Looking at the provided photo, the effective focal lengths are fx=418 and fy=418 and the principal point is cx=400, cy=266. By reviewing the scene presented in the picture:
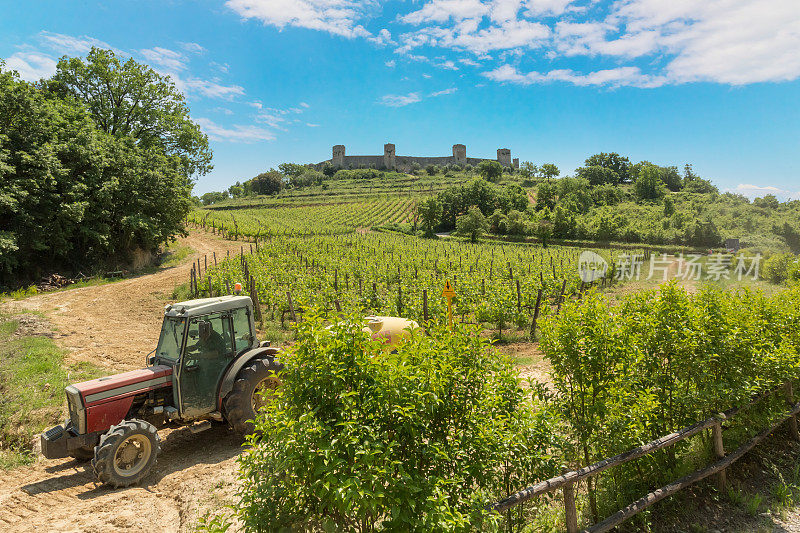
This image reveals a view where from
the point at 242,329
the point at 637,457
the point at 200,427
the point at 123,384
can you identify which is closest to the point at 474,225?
the point at 242,329

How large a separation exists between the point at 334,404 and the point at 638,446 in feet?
11.6

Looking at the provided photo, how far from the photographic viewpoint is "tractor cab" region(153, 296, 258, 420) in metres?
6.21

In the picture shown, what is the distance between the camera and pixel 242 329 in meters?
7.00

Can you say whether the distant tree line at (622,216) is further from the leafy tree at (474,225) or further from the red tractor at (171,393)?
the red tractor at (171,393)

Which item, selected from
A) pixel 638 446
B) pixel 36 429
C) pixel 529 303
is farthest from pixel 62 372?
pixel 529 303

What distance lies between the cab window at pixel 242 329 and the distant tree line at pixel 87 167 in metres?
16.4

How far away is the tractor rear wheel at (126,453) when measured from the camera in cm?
525

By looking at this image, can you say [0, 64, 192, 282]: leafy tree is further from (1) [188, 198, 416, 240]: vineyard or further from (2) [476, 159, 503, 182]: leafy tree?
(2) [476, 159, 503, 182]: leafy tree

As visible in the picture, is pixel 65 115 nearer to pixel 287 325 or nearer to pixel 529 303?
pixel 287 325

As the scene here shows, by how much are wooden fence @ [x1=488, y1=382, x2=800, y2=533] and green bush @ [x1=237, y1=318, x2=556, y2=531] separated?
288mm

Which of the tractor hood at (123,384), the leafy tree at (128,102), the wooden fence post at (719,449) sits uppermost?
the leafy tree at (128,102)

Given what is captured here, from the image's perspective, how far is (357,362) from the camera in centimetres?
302

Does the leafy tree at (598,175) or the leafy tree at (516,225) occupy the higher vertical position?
the leafy tree at (598,175)

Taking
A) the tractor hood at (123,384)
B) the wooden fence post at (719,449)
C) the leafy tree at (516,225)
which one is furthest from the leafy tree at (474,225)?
the tractor hood at (123,384)
